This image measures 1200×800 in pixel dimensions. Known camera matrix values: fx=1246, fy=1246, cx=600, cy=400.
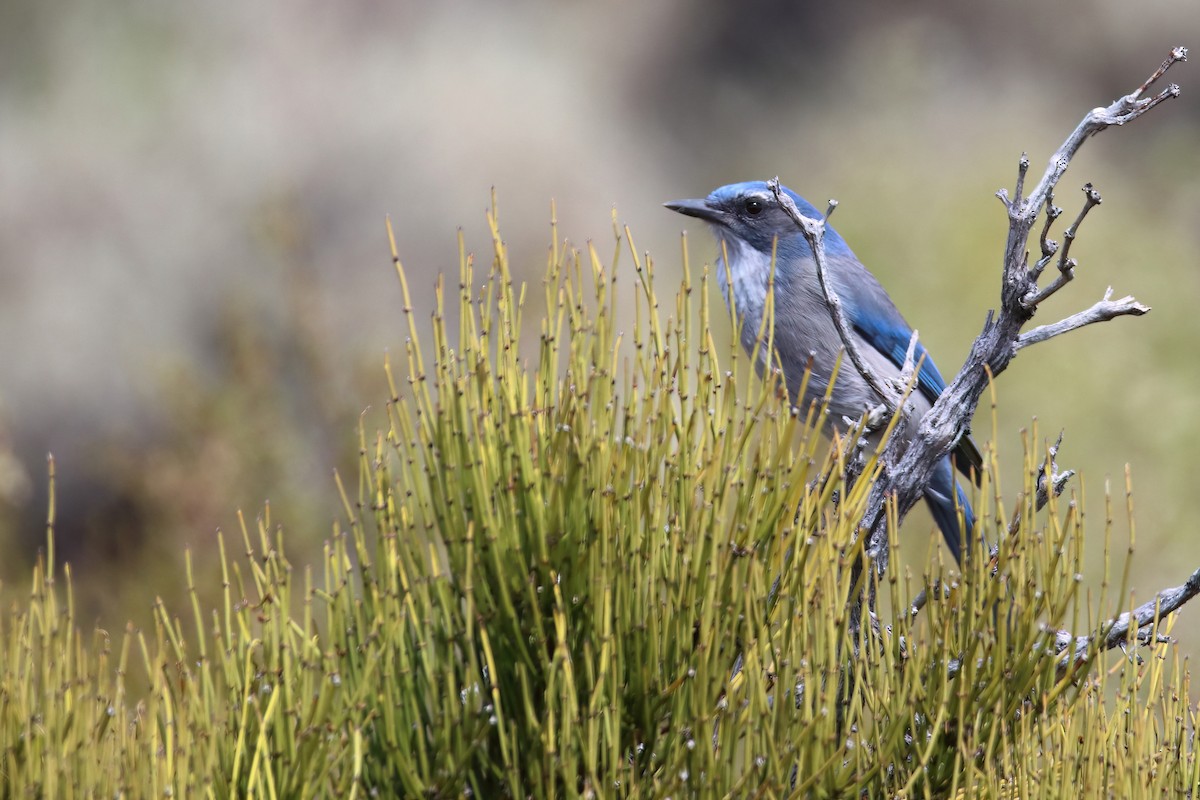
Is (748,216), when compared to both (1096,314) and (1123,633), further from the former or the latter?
(1123,633)

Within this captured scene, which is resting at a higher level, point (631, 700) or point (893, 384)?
point (893, 384)

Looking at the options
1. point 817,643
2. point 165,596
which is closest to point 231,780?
point 817,643

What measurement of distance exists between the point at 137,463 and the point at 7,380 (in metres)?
1.82

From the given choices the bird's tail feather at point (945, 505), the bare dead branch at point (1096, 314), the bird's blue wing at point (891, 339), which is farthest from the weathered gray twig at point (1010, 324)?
the bird's blue wing at point (891, 339)

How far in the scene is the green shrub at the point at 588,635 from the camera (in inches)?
83.4

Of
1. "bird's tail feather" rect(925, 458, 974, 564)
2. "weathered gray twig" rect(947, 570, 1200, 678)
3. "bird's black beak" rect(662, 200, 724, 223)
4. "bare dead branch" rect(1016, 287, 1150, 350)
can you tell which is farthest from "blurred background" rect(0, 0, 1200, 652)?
"weathered gray twig" rect(947, 570, 1200, 678)

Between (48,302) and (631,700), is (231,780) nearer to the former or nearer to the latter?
(631,700)

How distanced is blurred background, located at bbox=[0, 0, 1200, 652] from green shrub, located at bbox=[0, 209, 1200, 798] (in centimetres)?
378

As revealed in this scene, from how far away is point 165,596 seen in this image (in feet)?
24.5

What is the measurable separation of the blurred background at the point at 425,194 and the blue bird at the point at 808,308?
2022 millimetres

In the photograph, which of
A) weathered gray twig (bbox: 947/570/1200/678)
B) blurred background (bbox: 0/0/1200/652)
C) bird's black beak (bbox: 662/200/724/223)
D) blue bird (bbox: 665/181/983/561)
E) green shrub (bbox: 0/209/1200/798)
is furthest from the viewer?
blurred background (bbox: 0/0/1200/652)

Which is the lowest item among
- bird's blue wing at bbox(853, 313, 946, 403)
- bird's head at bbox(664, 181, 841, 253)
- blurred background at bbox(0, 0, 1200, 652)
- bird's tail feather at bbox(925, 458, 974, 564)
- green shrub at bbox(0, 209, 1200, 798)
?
green shrub at bbox(0, 209, 1200, 798)

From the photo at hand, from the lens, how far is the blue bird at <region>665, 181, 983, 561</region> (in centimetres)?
428

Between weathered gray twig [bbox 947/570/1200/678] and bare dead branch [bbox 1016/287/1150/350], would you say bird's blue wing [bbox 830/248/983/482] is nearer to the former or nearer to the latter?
weathered gray twig [bbox 947/570/1200/678]
